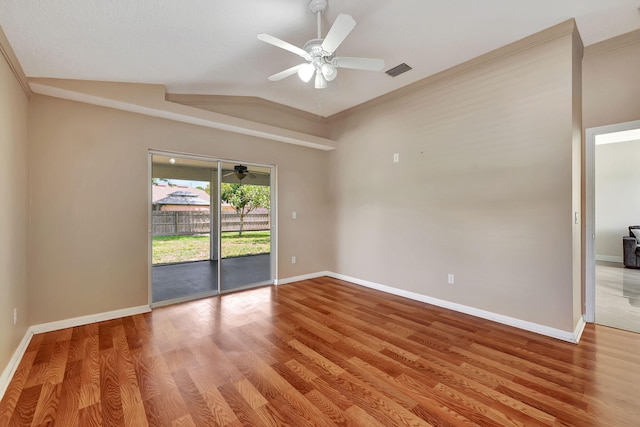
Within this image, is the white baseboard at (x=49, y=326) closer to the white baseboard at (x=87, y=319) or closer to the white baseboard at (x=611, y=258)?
Result: the white baseboard at (x=87, y=319)

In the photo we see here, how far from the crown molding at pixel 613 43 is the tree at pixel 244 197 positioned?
4.47 metres

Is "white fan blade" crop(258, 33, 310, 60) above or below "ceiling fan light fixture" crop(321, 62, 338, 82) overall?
above

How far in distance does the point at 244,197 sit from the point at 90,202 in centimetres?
199

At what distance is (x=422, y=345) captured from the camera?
8.79 feet

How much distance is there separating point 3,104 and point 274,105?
3.17 m

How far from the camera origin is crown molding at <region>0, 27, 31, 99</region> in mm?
2051

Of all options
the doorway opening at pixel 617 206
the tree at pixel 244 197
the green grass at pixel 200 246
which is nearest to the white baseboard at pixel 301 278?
the green grass at pixel 200 246

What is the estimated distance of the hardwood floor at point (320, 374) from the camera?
1767 millimetres

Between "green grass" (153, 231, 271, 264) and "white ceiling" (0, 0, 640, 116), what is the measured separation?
2.11 m

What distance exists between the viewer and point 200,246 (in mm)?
4320

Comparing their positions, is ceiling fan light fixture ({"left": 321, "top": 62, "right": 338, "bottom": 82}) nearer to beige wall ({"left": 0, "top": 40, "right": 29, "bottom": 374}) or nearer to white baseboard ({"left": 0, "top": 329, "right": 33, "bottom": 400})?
beige wall ({"left": 0, "top": 40, "right": 29, "bottom": 374})

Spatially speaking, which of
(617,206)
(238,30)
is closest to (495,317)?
(238,30)

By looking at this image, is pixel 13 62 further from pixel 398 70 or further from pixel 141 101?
pixel 398 70

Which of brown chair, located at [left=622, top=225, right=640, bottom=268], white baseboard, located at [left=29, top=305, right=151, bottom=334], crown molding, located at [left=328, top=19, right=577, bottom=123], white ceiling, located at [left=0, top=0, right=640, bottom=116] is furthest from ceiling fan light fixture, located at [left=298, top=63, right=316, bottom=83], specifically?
brown chair, located at [left=622, top=225, right=640, bottom=268]
